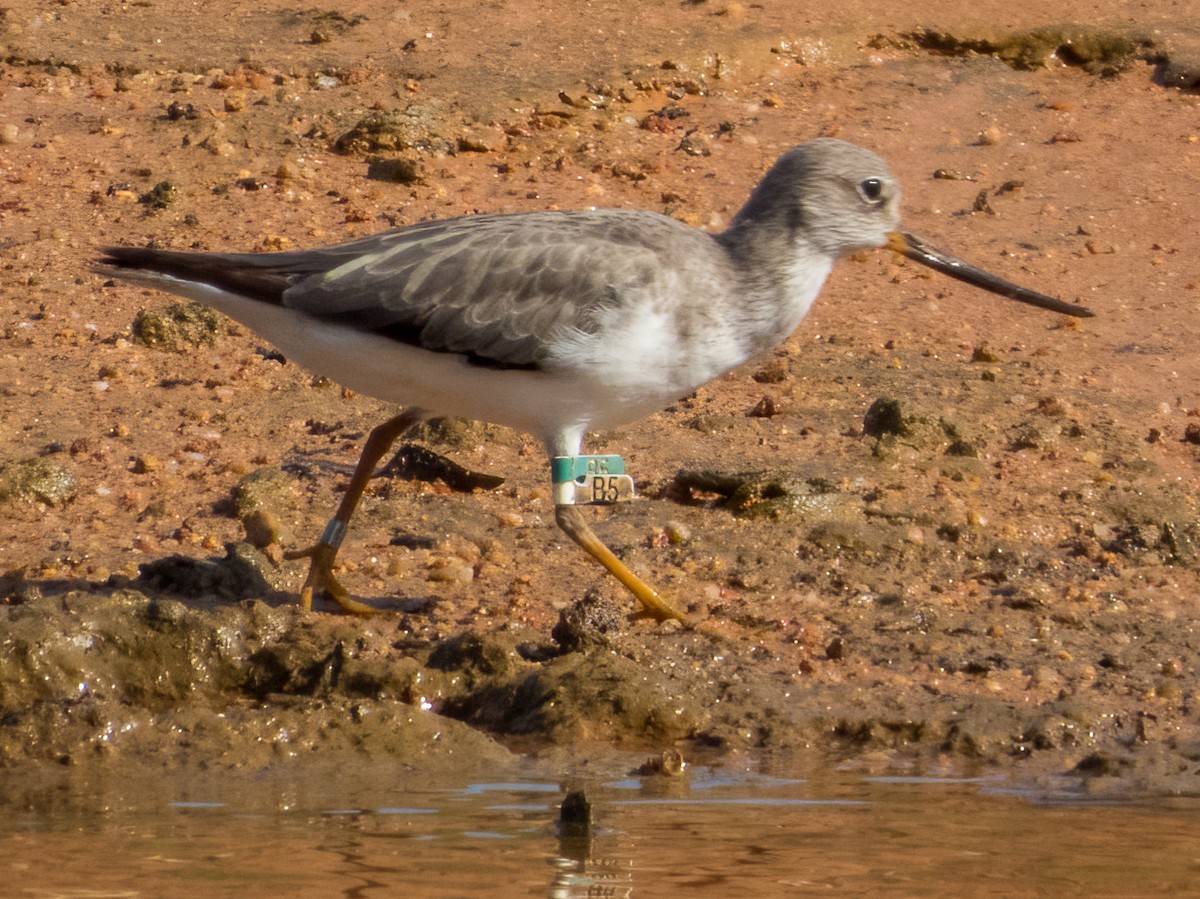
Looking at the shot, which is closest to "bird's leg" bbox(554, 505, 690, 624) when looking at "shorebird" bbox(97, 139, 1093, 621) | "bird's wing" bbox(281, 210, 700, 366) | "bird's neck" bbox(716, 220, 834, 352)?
"shorebird" bbox(97, 139, 1093, 621)

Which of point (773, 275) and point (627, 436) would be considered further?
point (627, 436)

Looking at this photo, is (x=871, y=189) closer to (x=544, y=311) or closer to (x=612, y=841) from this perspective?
(x=544, y=311)

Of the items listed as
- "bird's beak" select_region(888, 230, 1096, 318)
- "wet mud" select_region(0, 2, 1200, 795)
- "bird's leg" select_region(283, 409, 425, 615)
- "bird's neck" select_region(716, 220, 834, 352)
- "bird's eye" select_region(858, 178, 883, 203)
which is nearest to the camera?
"wet mud" select_region(0, 2, 1200, 795)

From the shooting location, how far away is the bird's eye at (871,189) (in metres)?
6.60

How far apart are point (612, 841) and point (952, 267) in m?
3.29

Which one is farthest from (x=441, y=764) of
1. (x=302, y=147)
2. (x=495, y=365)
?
(x=302, y=147)

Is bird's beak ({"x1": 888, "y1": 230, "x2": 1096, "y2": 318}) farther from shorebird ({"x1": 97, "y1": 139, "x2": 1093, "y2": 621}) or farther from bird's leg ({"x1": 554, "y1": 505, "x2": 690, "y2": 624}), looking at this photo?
bird's leg ({"x1": 554, "y1": 505, "x2": 690, "y2": 624})

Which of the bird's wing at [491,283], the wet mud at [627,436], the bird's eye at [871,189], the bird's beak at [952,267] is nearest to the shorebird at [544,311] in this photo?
the bird's wing at [491,283]

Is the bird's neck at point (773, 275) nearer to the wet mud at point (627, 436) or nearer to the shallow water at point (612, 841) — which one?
the wet mud at point (627, 436)

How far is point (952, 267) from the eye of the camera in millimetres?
6910

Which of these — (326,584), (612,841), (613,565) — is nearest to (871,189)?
(613,565)

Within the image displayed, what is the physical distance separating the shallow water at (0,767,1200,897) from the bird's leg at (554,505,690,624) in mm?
1144

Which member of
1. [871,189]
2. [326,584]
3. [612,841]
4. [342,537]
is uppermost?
[871,189]

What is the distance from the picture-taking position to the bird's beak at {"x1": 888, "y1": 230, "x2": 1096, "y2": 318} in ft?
22.3
